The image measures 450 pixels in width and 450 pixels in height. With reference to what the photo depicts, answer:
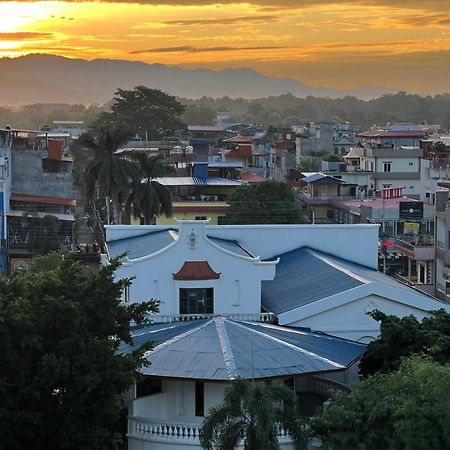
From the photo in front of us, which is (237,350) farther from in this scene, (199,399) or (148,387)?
(148,387)

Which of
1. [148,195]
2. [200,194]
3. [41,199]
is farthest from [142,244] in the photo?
[200,194]

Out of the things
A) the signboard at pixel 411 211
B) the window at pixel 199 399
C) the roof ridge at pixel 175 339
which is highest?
the signboard at pixel 411 211

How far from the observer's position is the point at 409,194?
101 m

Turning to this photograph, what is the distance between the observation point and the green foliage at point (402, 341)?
32.9 meters

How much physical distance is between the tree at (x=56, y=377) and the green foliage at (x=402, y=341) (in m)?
6.44

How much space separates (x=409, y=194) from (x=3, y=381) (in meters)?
74.5

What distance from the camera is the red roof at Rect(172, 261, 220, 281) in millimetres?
38156

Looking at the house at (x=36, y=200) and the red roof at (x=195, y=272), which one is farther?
the house at (x=36, y=200)

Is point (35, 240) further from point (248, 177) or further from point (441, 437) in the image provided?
point (441, 437)

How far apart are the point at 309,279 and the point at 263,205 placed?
4335cm

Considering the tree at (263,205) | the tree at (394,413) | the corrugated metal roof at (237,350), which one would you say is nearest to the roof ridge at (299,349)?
the corrugated metal roof at (237,350)

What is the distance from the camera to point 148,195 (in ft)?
224

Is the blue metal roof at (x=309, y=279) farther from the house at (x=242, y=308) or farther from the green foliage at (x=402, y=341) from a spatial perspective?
the green foliage at (x=402, y=341)

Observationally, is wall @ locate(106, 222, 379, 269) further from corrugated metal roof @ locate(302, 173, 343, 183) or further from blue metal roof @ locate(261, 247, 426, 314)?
corrugated metal roof @ locate(302, 173, 343, 183)
